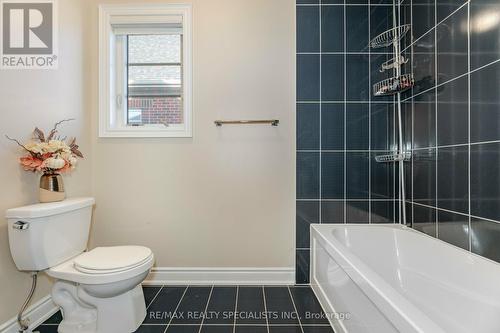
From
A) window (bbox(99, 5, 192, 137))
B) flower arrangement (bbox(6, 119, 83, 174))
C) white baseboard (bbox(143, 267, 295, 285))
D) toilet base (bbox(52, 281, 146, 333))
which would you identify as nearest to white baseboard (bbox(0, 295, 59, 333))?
toilet base (bbox(52, 281, 146, 333))

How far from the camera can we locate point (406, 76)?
1.78m

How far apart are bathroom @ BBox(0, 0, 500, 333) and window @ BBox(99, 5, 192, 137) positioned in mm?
12

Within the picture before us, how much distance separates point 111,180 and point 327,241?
1690 millimetres

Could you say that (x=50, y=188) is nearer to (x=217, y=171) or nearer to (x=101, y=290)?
(x=101, y=290)

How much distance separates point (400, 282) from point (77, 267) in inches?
74.8

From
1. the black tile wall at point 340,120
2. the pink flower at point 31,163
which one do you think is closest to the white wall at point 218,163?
the black tile wall at point 340,120

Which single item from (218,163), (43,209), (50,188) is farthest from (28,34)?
(218,163)

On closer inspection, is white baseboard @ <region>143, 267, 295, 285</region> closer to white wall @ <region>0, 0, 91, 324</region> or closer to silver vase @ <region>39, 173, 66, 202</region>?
white wall @ <region>0, 0, 91, 324</region>

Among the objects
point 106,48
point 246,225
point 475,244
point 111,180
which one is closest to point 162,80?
point 106,48

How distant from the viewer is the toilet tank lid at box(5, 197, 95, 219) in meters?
1.33

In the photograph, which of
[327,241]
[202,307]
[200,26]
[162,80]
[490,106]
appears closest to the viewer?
[490,106]

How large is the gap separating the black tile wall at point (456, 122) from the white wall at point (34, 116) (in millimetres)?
2421

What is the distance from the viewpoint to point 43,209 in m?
1.38

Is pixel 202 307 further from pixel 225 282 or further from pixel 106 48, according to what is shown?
pixel 106 48
